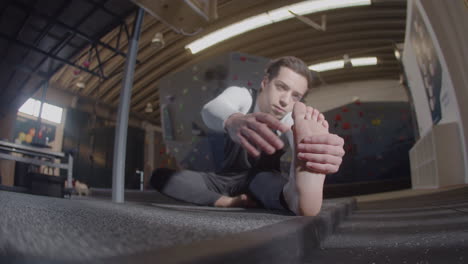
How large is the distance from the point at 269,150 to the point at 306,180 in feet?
0.15

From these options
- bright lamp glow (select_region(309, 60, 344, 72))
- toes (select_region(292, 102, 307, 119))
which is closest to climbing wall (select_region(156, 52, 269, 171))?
bright lamp glow (select_region(309, 60, 344, 72))

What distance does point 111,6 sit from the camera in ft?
3.66

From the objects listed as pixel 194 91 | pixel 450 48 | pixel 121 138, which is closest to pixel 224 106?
pixel 121 138

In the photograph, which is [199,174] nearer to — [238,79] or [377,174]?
[238,79]

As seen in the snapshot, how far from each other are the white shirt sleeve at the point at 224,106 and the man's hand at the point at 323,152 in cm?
15

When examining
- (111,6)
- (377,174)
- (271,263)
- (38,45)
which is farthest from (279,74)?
(377,174)

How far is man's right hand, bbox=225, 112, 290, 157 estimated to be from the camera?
24 cm

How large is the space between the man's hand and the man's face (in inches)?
7.3

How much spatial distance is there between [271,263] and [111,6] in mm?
1327

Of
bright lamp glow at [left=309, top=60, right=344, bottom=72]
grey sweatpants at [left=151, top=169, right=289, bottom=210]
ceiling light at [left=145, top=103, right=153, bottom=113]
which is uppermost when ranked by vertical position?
ceiling light at [left=145, top=103, right=153, bottom=113]

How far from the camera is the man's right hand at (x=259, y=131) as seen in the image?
0.24 m

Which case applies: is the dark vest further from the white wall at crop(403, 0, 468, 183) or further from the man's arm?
the white wall at crop(403, 0, 468, 183)

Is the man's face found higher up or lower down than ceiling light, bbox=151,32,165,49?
lower down

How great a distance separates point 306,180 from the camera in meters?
0.23
